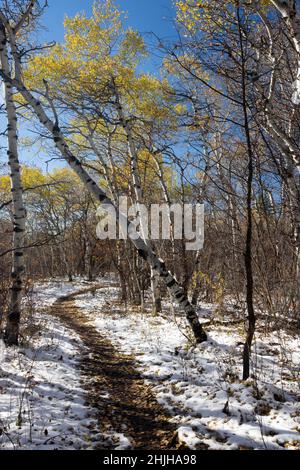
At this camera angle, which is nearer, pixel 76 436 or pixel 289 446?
pixel 289 446

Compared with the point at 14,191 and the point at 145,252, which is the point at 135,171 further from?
the point at 14,191

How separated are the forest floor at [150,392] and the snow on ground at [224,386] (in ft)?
0.04

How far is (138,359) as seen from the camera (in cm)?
552

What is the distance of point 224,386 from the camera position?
3920 millimetres

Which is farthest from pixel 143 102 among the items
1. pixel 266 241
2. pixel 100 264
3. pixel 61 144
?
pixel 100 264

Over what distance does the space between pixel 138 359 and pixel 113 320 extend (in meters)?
3.62

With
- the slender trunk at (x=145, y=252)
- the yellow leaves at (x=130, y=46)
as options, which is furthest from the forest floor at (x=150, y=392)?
the yellow leaves at (x=130, y=46)

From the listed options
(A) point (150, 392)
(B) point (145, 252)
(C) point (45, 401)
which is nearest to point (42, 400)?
(C) point (45, 401)

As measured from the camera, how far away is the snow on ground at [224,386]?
9.59 feet

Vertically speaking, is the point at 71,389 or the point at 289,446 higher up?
the point at 289,446

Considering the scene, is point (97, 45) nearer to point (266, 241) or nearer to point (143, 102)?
point (143, 102)

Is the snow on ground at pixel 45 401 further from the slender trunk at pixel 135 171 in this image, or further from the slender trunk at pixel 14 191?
the slender trunk at pixel 135 171

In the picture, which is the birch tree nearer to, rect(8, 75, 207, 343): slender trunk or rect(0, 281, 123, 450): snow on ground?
rect(8, 75, 207, 343): slender trunk
